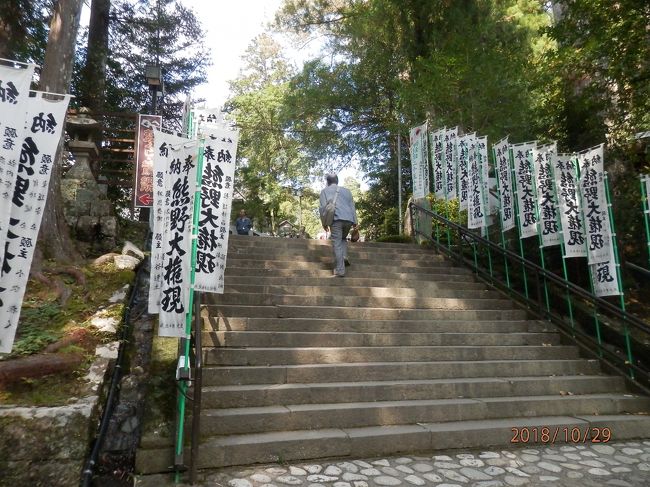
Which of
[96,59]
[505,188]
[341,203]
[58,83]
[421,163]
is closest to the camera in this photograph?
[58,83]

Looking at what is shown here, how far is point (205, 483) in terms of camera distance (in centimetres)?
344

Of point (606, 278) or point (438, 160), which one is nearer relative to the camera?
point (606, 278)

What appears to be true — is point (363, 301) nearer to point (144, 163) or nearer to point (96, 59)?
point (144, 163)

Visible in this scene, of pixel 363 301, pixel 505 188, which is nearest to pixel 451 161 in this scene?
pixel 505 188

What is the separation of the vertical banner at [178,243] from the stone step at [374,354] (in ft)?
3.97

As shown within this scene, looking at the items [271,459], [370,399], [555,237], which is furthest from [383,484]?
[555,237]

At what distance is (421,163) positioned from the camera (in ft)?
35.1

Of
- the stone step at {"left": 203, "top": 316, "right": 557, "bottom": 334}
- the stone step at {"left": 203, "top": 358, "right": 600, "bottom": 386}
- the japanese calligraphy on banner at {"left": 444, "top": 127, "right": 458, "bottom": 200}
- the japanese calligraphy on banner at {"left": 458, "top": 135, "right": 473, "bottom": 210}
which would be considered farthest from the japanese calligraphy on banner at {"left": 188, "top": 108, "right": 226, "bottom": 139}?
the japanese calligraphy on banner at {"left": 444, "top": 127, "right": 458, "bottom": 200}

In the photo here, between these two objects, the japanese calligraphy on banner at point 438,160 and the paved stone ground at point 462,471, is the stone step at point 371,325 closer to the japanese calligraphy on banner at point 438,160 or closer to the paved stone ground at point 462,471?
the paved stone ground at point 462,471

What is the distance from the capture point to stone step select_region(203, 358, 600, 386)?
15.4ft

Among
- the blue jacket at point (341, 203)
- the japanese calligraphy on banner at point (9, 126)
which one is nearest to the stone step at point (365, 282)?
the blue jacket at point (341, 203)

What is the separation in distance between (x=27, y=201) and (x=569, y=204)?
7.17 metres

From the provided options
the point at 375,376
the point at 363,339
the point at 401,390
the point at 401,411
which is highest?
the point at 363,339
